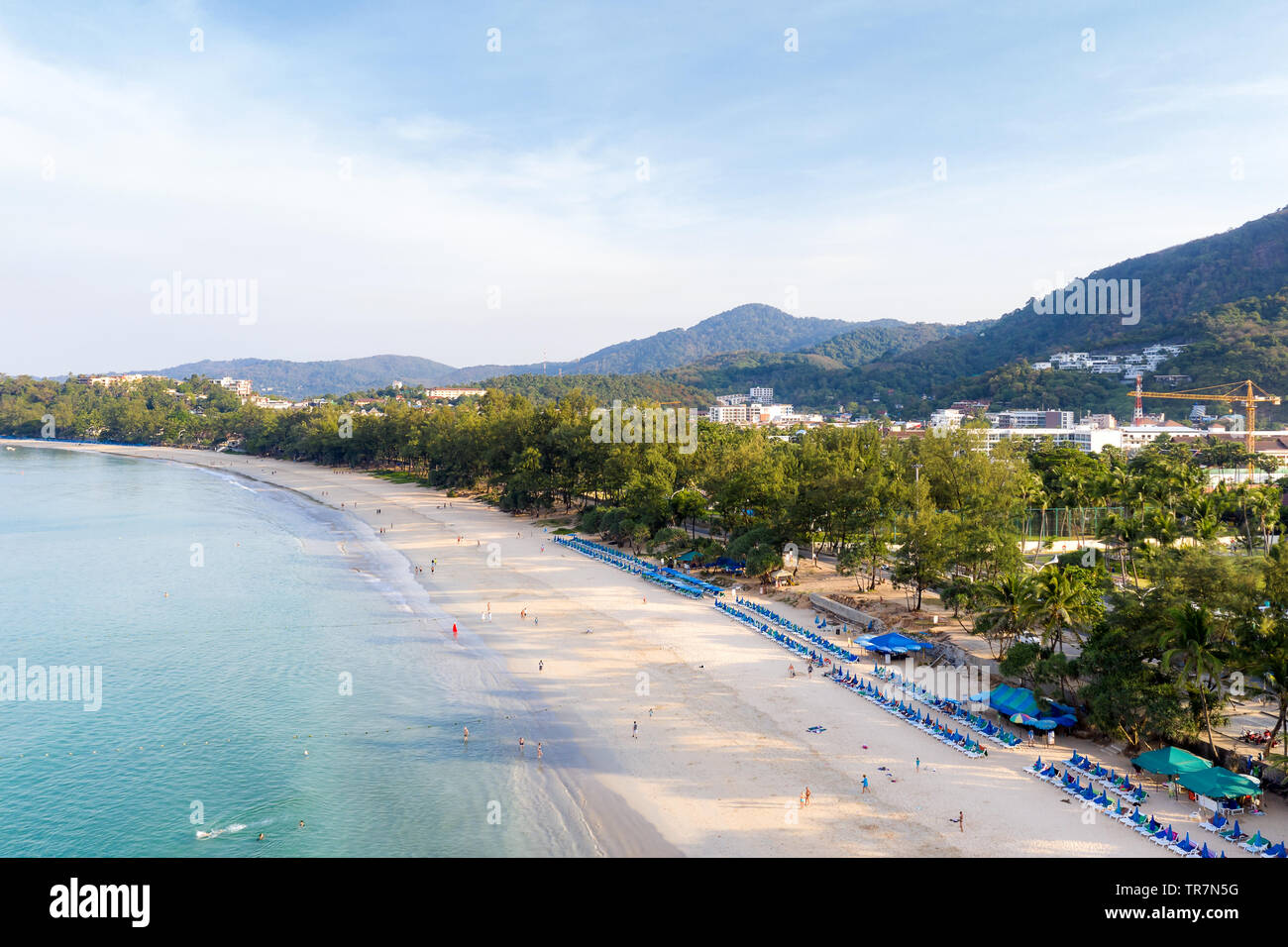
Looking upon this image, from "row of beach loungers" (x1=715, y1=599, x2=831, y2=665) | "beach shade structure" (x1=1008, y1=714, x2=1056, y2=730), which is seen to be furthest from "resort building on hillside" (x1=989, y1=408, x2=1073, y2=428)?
"beach shade structure" (x1=1008, y1=714, x2=1056, y2=730)

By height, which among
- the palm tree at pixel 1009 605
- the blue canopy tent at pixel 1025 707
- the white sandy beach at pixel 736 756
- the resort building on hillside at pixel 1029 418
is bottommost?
the white sandy beach at pixel 736 756

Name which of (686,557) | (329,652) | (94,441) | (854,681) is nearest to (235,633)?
(329,652)

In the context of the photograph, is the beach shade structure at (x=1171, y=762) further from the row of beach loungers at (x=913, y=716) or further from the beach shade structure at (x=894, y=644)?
the beach shade structure at (x=894, y=644)

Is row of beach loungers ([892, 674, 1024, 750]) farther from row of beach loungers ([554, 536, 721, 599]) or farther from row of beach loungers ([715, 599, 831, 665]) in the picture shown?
row of beach loungers ([554, 536, 721, 599])

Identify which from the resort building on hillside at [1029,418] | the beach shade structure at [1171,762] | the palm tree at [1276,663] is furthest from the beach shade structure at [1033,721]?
the resort building on hillside at [1029,418]

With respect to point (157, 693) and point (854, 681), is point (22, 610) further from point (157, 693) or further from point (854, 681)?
point (854, 681)

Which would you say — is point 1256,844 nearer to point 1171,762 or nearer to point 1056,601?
point 1171,762
